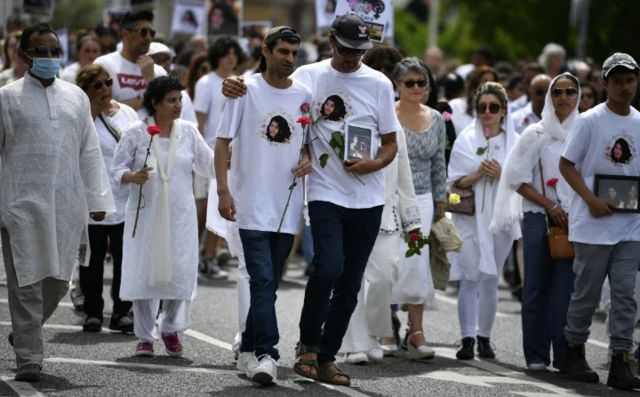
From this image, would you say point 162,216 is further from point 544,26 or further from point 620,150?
point 544,26

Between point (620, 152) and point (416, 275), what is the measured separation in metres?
1.88

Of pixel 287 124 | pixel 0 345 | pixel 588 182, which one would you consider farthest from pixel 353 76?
pixel 0 345

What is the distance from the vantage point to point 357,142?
9.16 meters

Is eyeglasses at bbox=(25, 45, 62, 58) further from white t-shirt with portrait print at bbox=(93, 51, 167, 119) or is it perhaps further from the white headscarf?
the white headscarf

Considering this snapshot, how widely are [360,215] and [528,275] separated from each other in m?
2.03

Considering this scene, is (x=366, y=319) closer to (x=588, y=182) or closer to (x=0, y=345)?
(x=588, y=182)

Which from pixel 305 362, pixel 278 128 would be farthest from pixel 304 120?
pixel 305 362

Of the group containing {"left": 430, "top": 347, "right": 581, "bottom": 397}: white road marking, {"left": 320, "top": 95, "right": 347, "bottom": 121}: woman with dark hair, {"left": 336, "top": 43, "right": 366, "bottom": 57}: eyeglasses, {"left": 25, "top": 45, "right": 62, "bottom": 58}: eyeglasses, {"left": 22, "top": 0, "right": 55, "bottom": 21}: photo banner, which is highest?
{"left": 22, "top": 0, "right": 55, "bottom": 21}: photo banner

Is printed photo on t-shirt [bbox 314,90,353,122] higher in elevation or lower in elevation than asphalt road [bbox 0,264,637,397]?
higher

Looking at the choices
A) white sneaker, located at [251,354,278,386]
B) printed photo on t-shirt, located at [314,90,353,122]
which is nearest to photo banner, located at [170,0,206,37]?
printed photo on t-shirt, located at [314,90,353,122]

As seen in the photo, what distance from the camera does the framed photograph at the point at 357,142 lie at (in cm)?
909

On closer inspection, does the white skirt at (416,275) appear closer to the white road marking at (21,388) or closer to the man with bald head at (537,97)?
the man with bald head at (537,97)

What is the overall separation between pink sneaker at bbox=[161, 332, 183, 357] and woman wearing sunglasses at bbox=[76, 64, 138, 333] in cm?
104

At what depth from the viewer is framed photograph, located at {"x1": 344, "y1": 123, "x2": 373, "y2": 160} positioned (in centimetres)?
909
